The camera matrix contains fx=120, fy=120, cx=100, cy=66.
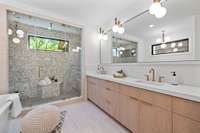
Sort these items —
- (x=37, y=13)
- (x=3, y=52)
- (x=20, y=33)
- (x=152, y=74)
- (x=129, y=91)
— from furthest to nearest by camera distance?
(x=20, y=33) < (x=37, y=13) < (x=3, y=52) < (x=152, y=74) < (x=129, y=91)

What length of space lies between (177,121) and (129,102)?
29.6 inches

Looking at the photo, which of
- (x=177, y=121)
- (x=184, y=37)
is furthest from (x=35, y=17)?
(x=177, y=121)

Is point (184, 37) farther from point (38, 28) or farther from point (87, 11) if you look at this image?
point (38, 28)

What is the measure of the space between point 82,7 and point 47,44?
1607 mm

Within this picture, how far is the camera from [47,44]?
3.73m

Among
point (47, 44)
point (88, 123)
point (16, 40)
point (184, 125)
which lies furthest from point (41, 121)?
point (47, 44)

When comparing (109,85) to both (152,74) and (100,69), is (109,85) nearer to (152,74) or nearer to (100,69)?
(152,74)

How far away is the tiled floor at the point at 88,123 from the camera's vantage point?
205cm

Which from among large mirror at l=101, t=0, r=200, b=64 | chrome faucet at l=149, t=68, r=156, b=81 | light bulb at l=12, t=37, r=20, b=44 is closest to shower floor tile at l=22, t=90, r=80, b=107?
light bulb at l=12, t=37, r=20, b=44

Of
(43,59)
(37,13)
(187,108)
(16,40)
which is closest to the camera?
(187,108)

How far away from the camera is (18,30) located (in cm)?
316

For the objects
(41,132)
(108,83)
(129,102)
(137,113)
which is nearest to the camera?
(41,132)

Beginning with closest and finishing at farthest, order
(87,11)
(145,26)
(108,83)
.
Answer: (145,26) < (108,83) < (87,11)

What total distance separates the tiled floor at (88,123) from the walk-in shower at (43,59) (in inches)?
38.6
